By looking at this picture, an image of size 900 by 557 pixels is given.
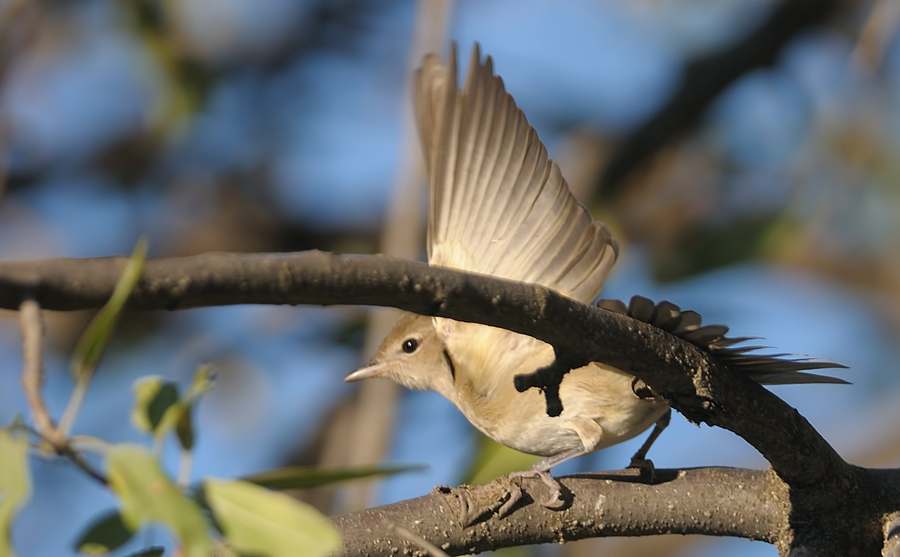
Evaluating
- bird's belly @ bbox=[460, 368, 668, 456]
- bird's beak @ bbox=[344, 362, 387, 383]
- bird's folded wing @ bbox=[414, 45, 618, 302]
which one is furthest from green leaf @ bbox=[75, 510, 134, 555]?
bird's beak @ bbox=[344, 362, 387, 383]

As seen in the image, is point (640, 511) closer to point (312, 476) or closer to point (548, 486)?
point (548, 486)

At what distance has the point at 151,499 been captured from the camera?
105 cm

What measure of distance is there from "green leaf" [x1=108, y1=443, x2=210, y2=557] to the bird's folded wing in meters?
1.57

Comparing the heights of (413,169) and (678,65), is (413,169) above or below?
below

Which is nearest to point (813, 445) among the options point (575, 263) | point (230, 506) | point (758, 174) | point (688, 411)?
point (688, 411)

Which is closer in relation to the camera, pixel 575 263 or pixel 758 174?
pixel 575 263

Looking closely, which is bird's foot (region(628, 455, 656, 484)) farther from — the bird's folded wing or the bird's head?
the bird's head

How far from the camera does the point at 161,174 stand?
5.78m

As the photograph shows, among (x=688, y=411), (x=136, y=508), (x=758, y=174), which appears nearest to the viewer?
(x=136, y=508)

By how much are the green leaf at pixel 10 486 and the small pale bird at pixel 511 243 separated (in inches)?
58.2

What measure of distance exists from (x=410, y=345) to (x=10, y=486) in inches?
101

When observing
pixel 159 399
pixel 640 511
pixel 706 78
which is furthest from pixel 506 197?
pixel 706 78

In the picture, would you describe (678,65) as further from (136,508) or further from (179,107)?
(136,508)

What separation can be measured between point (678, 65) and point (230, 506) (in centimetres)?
494
